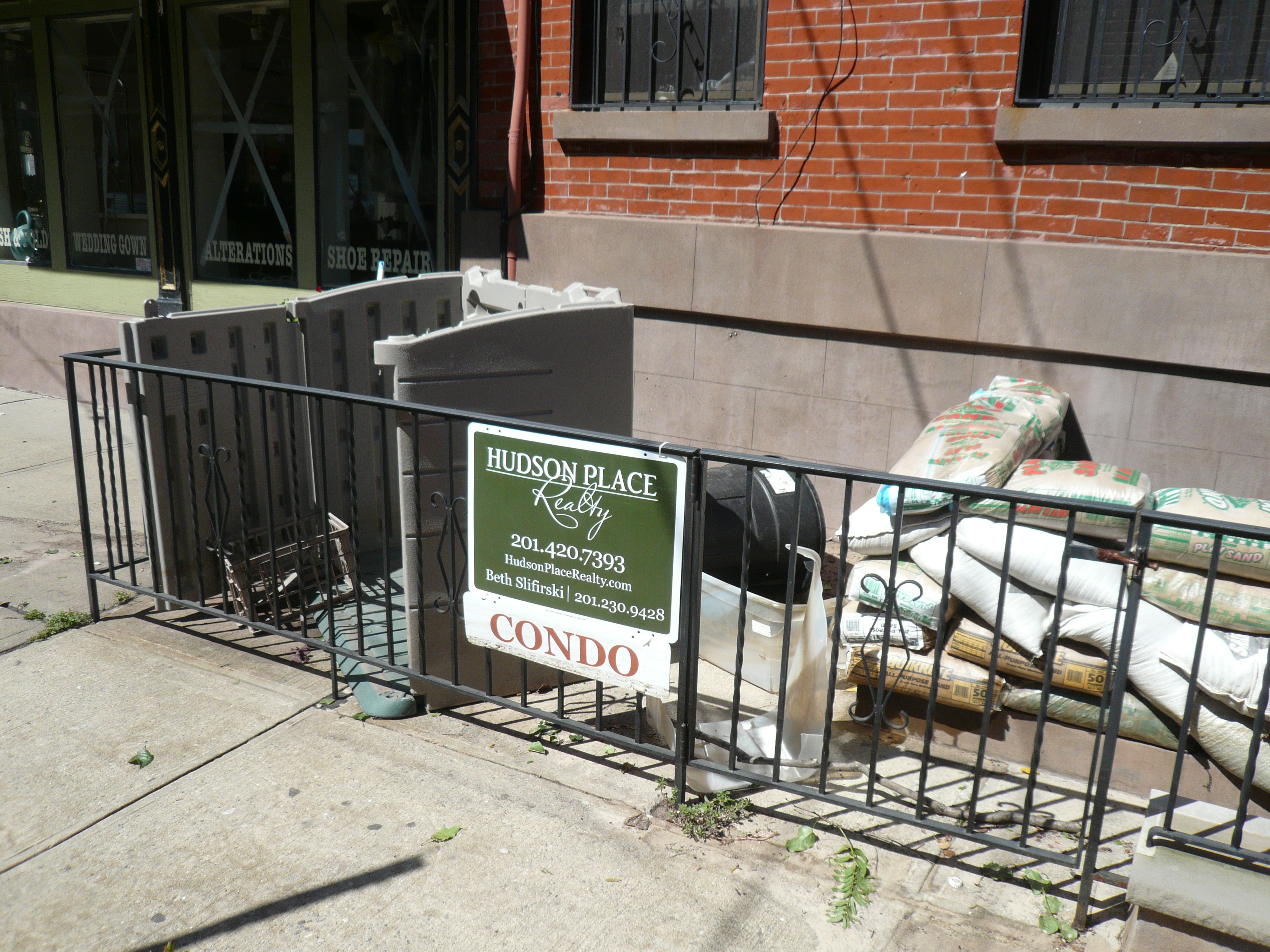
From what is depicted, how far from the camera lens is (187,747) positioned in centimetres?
375

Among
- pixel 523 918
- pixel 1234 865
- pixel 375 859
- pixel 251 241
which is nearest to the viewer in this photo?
pixel 1234 865

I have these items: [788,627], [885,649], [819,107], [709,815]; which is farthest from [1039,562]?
[819,107]

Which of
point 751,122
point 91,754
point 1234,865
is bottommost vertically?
A: point 91,754

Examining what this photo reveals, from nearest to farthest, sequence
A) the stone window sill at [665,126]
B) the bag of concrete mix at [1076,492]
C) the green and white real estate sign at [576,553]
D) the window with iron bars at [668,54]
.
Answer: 1. the green and white real estate sign at [576,553]
2. the bag of concrete mix at [1076,492]
3. the stone window sill at [665,126]
4. the window with iron bars at [668,54]

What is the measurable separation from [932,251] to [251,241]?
642 centimetres

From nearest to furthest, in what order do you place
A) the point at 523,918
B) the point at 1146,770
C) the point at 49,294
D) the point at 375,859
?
the point at 523,918, the point at 375,859, the point at 1146,770, the point at 49,294

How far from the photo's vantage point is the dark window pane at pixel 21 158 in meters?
10.4

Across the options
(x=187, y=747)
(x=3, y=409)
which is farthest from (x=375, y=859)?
(x=3, y=409)

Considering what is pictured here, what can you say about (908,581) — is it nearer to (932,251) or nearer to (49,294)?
(932,251)

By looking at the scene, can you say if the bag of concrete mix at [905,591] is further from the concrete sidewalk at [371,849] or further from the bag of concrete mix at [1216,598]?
the concrete sidewalk at [371,849]

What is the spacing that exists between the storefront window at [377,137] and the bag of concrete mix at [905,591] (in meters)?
5.03

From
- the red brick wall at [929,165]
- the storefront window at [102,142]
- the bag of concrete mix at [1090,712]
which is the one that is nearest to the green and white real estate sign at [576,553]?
the bag of concrete mix at [1090,712]

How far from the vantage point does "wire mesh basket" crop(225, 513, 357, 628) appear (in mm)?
4562

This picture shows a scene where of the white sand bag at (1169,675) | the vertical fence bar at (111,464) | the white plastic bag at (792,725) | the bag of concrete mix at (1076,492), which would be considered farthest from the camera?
the vertical fence bar at (111,464)
